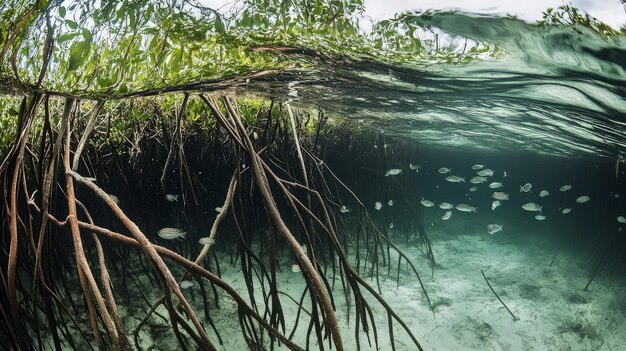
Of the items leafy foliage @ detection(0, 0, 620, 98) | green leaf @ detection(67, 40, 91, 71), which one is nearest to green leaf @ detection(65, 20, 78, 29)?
leafy foliage @ detection(0, 0, 620, 98)

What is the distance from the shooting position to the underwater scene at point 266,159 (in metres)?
2.70

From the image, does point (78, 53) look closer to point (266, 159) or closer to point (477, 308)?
point (266, 159)

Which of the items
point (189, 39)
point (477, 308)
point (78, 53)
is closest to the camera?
point (78, 53)

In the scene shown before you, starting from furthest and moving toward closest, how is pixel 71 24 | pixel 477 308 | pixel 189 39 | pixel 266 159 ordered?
pixel 477 308
pixel 266 159
pixel 189 39
pixel 71 24

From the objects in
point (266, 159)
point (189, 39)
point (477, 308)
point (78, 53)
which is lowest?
point (477, 308)

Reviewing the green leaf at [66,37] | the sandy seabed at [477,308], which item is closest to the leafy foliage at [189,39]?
the green leaf at [66,37]

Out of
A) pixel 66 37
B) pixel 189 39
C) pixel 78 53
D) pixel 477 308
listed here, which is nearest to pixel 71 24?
pixel 66 37

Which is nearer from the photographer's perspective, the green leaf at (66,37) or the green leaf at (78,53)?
the green leaf at (66,37)

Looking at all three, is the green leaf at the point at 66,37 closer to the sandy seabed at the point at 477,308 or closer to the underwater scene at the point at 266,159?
the underwater scene at the point at 266,159

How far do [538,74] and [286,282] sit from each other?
513cm

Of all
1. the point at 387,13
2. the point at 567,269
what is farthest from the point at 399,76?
the point at 567,269

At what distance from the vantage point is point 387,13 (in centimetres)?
340

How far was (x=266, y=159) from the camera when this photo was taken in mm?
6020

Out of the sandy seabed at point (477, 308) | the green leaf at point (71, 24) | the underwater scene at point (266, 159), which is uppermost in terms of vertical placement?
the green leaf at point (71, 24)
